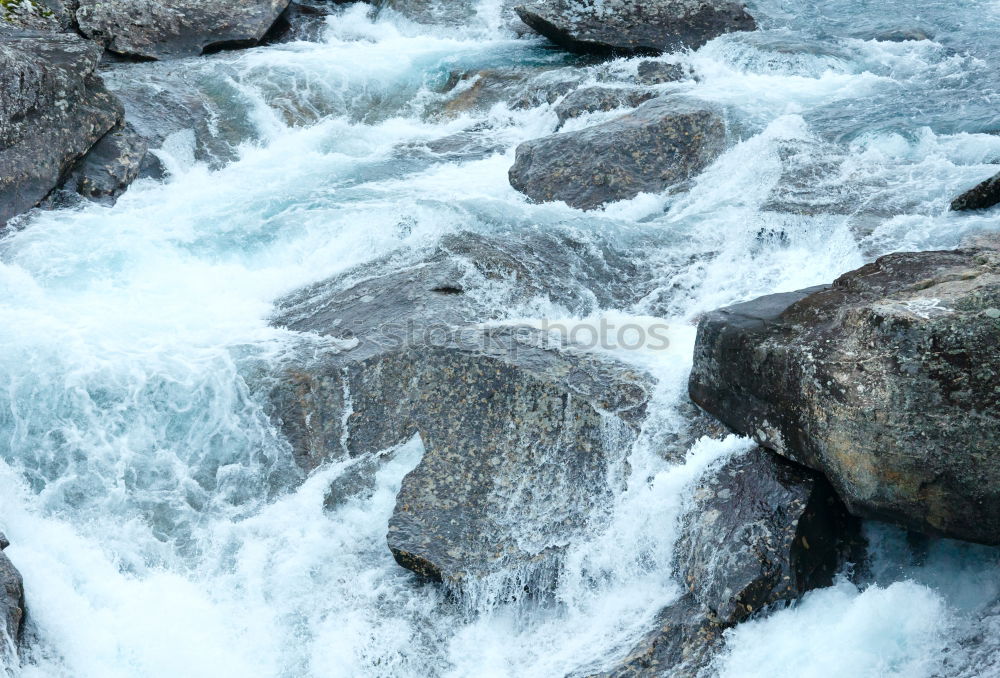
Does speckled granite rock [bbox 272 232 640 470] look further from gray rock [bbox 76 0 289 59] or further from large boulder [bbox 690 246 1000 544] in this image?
gray rock [bbox 76 0 289 59]

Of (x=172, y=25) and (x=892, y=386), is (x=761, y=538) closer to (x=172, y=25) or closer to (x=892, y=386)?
(x=892, y=386)

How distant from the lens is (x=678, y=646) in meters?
4.96

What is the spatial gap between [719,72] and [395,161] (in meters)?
5.05

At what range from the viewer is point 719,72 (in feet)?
42.2

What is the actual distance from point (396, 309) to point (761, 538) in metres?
3.54

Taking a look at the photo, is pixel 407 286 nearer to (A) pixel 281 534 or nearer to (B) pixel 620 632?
(A) pixel 281 534

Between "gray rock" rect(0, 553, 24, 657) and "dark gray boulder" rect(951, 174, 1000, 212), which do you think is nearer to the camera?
"gray rock" rect(0, 553, 24, 657)

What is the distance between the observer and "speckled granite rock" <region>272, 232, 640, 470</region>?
21.3 ft

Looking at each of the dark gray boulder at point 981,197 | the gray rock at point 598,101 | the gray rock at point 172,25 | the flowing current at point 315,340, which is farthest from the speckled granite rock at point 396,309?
the gray rock at point 172,25

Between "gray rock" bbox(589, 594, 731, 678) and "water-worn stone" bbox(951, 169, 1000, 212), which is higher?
"water-worn stone" bbox(951, 169, 1000, 212)

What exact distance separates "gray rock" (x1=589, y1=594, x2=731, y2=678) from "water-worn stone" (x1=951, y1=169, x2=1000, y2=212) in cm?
491

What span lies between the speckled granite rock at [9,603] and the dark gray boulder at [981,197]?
26.1 feet

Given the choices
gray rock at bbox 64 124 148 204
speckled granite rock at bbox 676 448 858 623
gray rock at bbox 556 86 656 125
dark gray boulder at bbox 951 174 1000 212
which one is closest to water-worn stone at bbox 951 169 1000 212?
dark gray boulder at bbox 951 174 1000 212

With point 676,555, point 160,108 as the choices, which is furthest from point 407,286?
point 160,108
